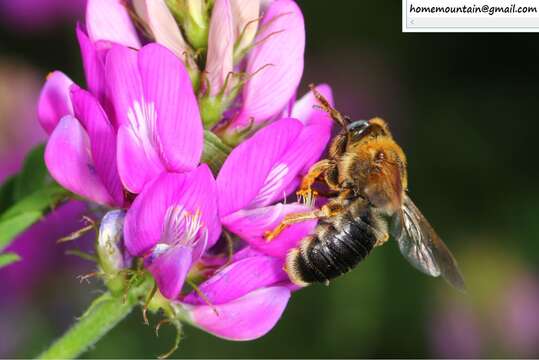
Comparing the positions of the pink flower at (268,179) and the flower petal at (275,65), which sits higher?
the flower petal at (275,65)

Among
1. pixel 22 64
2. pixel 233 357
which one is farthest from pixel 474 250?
pixel 22 64

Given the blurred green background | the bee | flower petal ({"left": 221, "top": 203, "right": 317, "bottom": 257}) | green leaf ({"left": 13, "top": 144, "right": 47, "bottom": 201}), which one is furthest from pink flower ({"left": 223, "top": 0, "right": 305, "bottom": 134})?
the blurred green background

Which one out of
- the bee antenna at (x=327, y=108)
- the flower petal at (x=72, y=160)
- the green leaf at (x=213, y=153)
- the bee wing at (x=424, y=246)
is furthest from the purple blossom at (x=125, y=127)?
the bee wing at (x=424, y=246)

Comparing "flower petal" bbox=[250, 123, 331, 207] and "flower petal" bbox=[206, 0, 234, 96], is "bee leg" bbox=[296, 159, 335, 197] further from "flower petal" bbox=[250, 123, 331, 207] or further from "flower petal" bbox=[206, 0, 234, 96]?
"flower petal" bbox=[206, 0, 234, 96]

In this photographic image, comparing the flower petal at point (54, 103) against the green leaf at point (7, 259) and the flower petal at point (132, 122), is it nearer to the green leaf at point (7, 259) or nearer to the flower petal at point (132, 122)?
the flower petal at point (132, 122)

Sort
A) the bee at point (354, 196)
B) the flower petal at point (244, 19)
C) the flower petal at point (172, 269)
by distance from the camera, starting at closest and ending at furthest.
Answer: the flower petal at point (172, 269) < the flower petal at point (244, 19) < the bee at point (354, 196)

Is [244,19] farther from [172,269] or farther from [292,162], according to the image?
[172,269]
